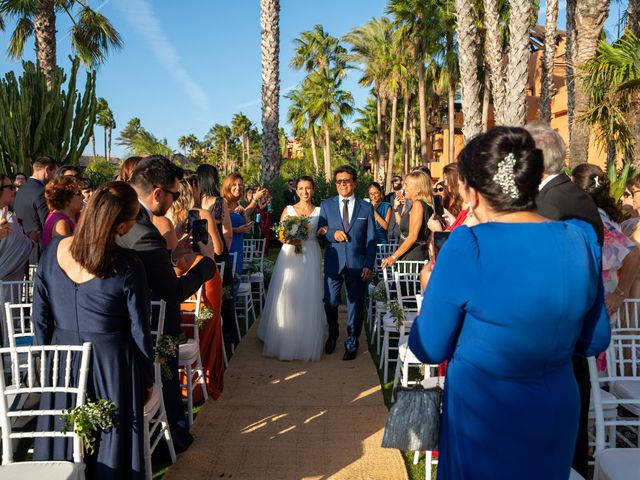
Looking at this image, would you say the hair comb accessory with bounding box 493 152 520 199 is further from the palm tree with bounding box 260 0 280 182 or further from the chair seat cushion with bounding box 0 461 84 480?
the palm tree with bounding box 260 0 280 182

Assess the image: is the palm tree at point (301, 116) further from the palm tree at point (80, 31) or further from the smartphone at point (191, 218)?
the smartphone at point (191, 218)

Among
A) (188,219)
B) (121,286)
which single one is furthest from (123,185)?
(188,219)

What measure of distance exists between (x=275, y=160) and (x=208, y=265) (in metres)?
11.5

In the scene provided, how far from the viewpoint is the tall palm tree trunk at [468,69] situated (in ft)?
32.1

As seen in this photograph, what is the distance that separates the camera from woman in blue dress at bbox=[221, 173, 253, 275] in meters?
6.71

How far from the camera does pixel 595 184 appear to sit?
368 cm

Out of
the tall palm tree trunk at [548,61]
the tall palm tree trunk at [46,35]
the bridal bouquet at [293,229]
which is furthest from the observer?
the tall palm tree trunk at [548,61]

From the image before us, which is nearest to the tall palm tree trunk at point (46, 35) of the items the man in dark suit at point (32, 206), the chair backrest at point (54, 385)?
the man in dark suit at point (32, 206)

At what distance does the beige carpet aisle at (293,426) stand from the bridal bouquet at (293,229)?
150 centimetres

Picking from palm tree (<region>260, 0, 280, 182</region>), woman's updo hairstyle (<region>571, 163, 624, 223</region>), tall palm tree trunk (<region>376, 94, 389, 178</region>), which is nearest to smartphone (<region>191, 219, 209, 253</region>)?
woman's updo hairstyle (<region>571, 163, 624, 223</region>)

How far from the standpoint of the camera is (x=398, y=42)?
97.2 feet

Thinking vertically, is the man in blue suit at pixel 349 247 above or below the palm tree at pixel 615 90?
below

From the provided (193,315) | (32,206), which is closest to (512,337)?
(193,315)

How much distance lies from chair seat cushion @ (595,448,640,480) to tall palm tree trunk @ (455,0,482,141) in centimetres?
791
